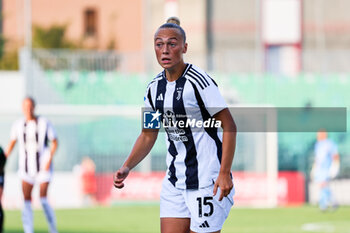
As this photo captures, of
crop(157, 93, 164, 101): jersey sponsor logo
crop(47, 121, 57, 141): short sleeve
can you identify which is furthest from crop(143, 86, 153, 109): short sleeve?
crop(47, 121, 57, 141): short sleeve

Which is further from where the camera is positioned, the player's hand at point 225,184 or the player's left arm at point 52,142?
the player's left arm at point 52,142

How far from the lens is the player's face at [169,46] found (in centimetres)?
673

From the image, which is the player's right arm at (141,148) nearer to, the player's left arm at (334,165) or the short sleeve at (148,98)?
the short sleeve at (148,98)

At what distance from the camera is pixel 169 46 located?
6.73m

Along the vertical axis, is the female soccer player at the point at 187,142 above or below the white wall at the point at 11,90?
below

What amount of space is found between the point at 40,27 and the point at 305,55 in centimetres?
1922

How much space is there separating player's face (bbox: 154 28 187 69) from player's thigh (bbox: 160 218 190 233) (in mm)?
1264

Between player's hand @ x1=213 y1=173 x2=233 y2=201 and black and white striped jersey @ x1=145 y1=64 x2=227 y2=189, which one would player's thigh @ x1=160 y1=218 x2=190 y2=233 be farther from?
player's hand @ x1=213 y1=173 x2=233 y2=201

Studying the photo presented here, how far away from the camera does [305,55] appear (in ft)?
131

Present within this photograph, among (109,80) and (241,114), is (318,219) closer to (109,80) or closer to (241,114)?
(241,114)

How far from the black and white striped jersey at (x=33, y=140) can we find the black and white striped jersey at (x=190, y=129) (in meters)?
6.57

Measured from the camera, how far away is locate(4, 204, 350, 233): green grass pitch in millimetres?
16234

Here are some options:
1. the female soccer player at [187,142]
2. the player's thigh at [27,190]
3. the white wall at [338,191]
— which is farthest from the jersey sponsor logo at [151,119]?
the white wall at [338,191]

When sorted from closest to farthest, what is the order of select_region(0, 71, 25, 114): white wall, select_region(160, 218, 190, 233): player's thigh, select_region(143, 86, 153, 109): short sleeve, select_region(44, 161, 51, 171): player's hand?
select_region(160, 218, 190, 233): player's thigh, select_region(143, 86, 153, 109): short sleeve, select_region(44, 161, 51, 171): player's hand, select_region(0, 71, 25, 114): white wall
